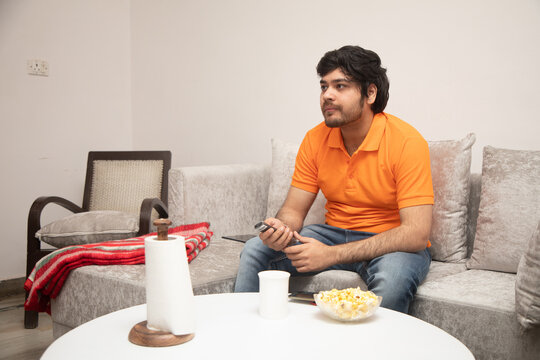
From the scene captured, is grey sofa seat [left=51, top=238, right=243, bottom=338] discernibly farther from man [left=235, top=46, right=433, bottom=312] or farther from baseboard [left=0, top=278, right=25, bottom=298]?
baseboard [left=0, top=278, right=25, bottom=298]

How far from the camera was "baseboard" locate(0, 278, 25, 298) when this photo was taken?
10.0 feet

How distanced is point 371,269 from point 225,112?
1850mm

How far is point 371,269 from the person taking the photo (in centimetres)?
160

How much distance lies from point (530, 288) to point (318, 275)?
2.22 feet

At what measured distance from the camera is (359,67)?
1.84 meters

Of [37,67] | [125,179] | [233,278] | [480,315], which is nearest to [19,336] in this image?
[125,179]

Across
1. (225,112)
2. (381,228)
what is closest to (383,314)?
(381,228)

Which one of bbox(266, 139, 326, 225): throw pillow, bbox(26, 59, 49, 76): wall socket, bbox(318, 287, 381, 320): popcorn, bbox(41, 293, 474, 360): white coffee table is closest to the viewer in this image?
bbox(41, 293, 474, 360): white coffee table

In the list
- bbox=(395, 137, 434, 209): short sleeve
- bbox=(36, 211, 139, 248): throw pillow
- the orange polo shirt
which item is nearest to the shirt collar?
the orange polo shirt

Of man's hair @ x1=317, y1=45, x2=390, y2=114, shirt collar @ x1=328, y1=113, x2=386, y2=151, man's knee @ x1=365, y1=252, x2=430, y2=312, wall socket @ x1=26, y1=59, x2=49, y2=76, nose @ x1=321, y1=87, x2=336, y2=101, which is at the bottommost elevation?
man's knee @ x1=365, y1=252, x2=430, y2=312

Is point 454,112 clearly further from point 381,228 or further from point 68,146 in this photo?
point 68,146

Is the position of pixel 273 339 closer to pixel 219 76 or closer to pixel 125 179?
pixel 125 179

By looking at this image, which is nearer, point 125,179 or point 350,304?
point 350,304

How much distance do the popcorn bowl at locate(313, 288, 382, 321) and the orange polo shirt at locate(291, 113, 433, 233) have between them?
0.66 meters
